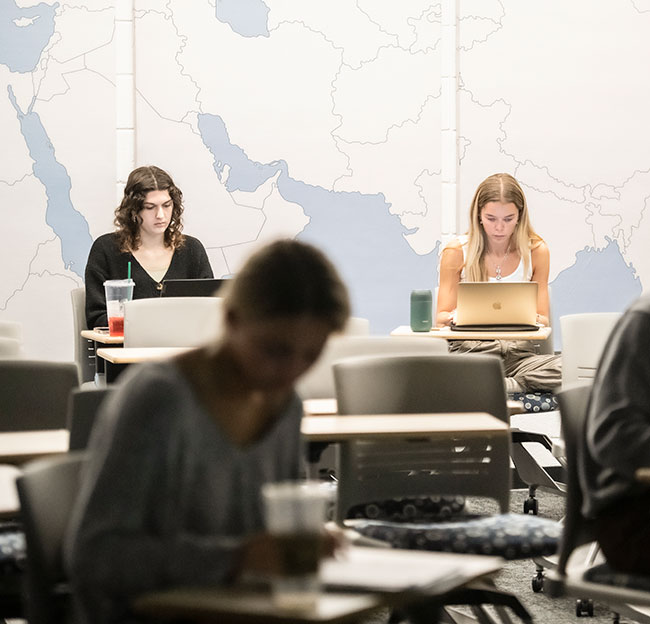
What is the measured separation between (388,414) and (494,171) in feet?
13.4

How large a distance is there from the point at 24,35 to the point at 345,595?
19.3 feet

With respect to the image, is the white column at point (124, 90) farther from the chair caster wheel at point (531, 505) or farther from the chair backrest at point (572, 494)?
the chair backrest at point (572, 494)

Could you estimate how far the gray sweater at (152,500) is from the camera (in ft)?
4.49

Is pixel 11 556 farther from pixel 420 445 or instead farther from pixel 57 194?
pixel 57 194

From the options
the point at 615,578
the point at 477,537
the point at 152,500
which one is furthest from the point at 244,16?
the point at 152,500

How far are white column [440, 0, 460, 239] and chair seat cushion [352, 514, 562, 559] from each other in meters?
4.52

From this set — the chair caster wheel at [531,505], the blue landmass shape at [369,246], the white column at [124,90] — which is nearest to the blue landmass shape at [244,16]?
the white column at [124,90]

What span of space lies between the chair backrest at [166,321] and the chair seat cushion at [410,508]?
1.86 metres

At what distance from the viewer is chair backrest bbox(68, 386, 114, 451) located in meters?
2.43

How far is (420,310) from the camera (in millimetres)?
4973

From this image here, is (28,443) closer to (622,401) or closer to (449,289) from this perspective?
(622,401)

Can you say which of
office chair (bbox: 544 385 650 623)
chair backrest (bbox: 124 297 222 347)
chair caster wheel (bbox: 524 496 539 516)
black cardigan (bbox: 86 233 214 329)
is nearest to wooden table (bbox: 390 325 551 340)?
chair caster wheel (bbox: 524 496 539 516)

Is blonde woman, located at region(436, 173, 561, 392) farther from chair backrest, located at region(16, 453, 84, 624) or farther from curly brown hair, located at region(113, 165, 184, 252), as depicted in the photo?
chair backrest, located at region(16, 453, 84, 624)

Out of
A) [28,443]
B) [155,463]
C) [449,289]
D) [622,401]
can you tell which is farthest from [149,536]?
[449,289]
